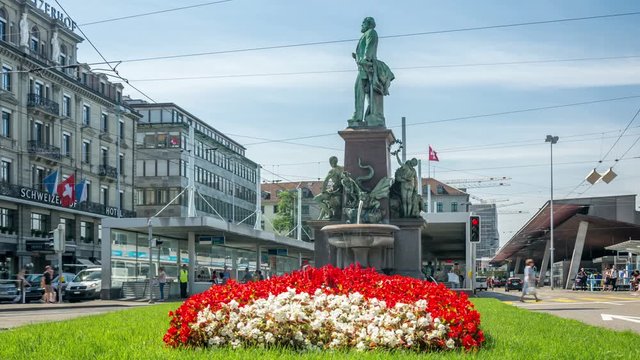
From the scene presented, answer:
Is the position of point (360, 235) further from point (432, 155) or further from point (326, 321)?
point (432, 155)

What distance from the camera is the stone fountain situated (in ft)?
88.9

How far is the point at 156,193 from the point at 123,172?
Result: 14.6 meters

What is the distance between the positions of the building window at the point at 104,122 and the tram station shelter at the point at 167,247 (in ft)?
68.2

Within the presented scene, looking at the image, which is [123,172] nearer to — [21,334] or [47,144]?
[47,144]

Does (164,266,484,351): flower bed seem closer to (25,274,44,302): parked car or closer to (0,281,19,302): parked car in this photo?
(0,281,19,302): parked car

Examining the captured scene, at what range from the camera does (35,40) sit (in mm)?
61500

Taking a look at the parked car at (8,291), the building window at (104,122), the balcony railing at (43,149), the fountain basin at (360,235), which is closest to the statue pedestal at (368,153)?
the fountain basin at (360,235)

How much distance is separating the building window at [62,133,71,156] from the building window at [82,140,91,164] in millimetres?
2505

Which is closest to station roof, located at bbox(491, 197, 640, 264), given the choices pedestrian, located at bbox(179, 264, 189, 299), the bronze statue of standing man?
pedestrian, located at bbox(179, 264, 189, 299)

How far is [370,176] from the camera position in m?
27.6

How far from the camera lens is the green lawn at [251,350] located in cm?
852

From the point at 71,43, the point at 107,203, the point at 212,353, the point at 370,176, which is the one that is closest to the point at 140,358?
A: the point at 212,353

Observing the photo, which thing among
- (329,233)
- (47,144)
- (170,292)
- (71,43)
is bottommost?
(170,292)

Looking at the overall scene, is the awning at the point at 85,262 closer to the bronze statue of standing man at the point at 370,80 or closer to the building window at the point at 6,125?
the building window at the point at 6,125
